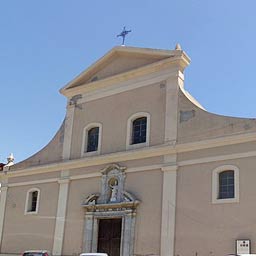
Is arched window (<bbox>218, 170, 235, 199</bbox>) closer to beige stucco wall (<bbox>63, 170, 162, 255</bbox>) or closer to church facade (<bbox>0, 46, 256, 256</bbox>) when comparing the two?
church facade (<bbox>0, 46, 256, 256</bbox>)

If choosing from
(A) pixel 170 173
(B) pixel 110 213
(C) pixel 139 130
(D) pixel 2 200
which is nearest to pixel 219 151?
(A) pixel 170 173

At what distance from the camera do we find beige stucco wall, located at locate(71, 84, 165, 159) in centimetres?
1953

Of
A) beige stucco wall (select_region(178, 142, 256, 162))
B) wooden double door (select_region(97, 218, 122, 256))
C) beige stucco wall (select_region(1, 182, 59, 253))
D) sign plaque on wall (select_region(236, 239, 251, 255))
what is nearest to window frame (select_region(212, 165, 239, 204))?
beige stucco wall (select_region(178, 142, 256, 162))

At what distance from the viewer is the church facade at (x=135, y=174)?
646 inches

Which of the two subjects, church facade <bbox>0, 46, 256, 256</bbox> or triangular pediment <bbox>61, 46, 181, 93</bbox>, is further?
triangular pediment <bbox>61, 46, 181, 93</bbox>

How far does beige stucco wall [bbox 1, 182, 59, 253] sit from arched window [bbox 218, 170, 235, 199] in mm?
8554

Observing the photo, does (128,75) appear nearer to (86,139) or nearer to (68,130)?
(86,139)

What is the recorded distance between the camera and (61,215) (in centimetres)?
2127

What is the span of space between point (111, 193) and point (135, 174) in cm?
145

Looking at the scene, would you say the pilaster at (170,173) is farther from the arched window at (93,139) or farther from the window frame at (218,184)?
the arched window at (93,139)

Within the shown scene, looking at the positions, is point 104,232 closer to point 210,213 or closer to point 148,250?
point 148,250

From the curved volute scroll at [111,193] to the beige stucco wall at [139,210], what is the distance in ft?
0.83

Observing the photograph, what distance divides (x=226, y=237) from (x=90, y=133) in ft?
29.4

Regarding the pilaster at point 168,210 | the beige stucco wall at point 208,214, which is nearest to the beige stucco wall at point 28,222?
the pilaster at point 168,210
